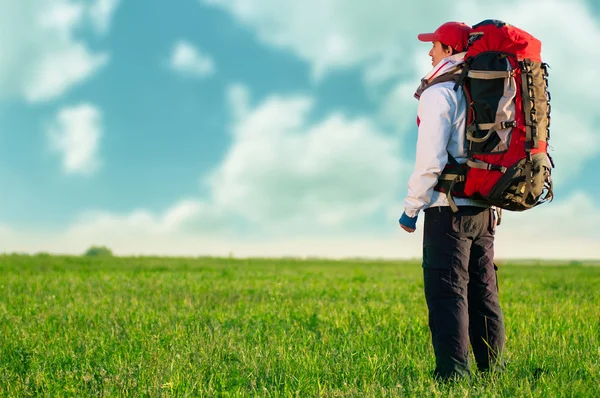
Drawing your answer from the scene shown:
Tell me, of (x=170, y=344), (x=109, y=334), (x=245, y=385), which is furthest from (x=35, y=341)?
(x=245, y=385)

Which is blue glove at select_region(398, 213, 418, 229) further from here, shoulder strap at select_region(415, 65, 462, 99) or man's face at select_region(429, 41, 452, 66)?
man's face at select_region(429, 41, 452, 66)

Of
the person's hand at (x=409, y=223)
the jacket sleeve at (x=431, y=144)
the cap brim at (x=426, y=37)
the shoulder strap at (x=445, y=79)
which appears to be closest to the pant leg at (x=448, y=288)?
the person's hand at (x=409, y=223)

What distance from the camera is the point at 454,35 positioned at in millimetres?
5996

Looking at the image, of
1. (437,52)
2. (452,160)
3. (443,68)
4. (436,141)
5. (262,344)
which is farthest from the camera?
(262,344)

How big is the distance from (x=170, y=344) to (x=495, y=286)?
13.8 ft

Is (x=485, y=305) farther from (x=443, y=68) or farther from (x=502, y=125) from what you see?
(x=443, y=68)

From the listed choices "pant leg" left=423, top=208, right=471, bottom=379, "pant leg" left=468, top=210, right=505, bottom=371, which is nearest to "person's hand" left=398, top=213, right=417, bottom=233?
"pant leg" left=423, top=208, right=471, bottom=379

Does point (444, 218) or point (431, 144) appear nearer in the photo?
point (431, 144)

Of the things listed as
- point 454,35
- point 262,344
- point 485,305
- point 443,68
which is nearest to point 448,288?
point 485,305

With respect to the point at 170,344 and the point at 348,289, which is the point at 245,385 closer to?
the point at 170,344

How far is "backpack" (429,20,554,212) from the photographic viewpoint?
5555 mm

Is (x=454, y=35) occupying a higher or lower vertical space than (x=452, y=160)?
higher

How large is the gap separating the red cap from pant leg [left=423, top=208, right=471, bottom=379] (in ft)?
5.66

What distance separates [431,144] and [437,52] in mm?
1187
